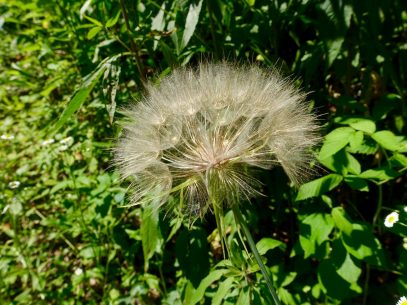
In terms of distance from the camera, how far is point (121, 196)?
2.19m

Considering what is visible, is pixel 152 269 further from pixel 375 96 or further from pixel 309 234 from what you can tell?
pixel 375 96

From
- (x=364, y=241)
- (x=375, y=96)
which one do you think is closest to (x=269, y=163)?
(x=364, y=241)

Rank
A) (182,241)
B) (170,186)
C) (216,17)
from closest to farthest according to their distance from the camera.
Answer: (170,186) → (182,241) → (216,17)

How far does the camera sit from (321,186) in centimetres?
183

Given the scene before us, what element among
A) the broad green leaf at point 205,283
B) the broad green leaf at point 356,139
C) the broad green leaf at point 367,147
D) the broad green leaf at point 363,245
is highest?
the broad green leaf at point 356,139

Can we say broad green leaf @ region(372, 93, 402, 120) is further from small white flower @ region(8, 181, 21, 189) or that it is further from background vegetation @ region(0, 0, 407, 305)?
small white flower @ region(8, 181, 21, 189)

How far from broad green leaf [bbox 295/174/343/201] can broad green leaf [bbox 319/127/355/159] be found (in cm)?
16

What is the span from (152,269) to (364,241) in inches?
62.3

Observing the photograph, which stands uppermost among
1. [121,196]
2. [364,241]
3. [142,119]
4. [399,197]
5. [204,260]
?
[142,119]

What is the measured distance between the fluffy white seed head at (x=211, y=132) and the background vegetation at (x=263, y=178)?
0.57 feet

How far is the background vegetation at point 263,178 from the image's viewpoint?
1864 mm

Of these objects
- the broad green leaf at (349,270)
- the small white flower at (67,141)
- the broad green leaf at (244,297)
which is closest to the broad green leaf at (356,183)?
the broad green leaf at (349,270)

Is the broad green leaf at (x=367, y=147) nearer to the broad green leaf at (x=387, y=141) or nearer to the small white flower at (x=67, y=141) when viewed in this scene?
the broad green leaf at (x=387, y=141)

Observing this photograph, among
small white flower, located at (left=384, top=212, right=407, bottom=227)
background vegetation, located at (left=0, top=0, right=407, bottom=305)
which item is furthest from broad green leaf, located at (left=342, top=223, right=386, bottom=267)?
small white flower, located at (left=384, top=212, right=407, bottom=227)
